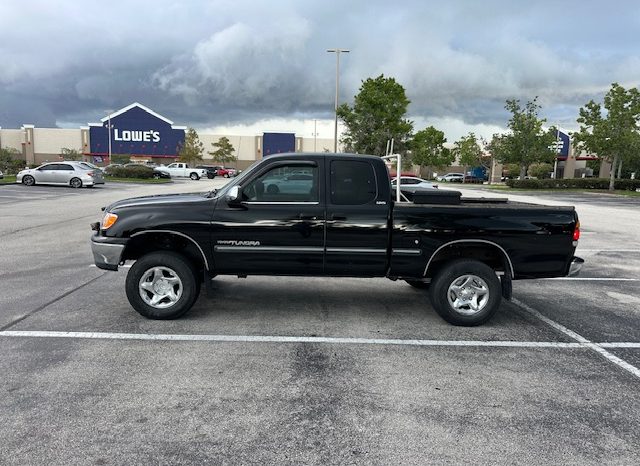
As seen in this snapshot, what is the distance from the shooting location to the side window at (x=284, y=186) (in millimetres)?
5531

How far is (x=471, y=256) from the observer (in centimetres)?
580

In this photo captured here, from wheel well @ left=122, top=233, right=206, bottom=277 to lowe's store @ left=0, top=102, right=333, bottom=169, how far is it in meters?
73.0

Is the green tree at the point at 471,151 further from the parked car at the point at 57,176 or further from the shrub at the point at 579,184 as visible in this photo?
the parked car at the point at 57,176

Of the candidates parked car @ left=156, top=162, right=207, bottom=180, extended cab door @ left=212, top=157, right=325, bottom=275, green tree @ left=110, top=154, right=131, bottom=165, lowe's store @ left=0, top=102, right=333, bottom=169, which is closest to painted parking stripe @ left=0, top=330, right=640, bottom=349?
extended cab door @ left=212, top=157, right=325, bottom=275

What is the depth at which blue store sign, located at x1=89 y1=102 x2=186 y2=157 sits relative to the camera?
79.4 m

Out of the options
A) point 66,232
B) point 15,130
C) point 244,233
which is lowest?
point 66,232

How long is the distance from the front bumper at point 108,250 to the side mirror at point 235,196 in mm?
1269

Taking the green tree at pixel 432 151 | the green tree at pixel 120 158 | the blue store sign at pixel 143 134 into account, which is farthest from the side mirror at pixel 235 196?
the blue store sign at pixel 143 134

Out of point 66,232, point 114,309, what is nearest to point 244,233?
point 114,309

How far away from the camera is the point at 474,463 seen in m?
3.03

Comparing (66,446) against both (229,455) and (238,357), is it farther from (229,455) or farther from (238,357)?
(238,357)

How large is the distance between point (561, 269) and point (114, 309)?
17.2 feet

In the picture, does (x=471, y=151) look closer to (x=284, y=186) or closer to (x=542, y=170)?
(x=542, y=170)

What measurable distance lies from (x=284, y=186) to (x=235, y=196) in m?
0.56
